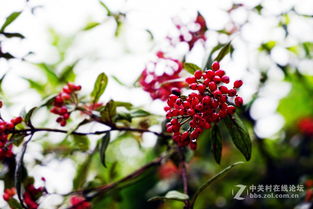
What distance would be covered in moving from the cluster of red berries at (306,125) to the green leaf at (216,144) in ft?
7.39

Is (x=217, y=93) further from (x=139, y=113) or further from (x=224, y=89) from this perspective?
(x=139, y=113)

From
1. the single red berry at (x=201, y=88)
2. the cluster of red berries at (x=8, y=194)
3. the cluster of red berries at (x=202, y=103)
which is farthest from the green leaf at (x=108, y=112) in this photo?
the cluster of red berries at (x=8, y=194)

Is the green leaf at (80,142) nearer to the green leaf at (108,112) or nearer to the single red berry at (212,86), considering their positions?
the green leaf at (108,112)

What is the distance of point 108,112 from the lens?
1.58 metres

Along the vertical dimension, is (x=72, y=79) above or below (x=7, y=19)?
below

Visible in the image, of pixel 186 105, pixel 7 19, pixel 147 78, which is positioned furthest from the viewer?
A: pixel 147 78

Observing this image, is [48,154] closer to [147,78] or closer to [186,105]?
[147,78]

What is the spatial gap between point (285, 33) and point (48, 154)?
69.0 inches

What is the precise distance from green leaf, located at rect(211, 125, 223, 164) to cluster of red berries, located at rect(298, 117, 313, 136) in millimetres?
2253

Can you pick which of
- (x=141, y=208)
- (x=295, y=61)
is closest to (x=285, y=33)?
(x=295, y=61)

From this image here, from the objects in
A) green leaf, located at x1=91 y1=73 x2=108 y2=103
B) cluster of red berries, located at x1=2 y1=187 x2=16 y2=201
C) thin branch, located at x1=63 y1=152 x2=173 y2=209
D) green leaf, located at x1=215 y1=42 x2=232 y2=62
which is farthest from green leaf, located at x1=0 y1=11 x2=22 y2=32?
green leaf, located at x1=215 y1=42 x2=232 y2=62

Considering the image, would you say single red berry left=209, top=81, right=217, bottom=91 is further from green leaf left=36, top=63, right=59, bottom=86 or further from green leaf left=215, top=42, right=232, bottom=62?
green leaf left=36, top=63, right=59, bottom=86

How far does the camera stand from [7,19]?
5.67 ft

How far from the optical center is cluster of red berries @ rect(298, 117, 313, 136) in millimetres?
3423
